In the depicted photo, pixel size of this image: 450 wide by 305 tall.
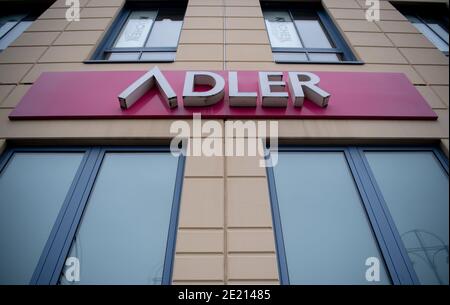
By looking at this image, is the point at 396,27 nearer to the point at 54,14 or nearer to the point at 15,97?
the point at 15,97

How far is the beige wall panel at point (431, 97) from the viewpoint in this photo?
381 centimetres

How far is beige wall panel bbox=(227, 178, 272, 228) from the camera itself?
9.21 feet

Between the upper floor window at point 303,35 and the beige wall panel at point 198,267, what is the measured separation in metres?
3.66

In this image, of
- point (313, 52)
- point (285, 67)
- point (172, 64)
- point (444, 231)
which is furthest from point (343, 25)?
point (444, 231)

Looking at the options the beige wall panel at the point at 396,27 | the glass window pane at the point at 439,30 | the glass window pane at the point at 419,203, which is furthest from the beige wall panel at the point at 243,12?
the glass window pane at the point at 439,30

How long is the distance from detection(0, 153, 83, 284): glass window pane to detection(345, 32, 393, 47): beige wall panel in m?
5.15

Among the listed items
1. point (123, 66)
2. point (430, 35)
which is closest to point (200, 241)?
point (123, 66)

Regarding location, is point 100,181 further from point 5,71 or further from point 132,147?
point 5,71

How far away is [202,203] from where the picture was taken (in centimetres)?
293

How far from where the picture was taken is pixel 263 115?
11.7 feet

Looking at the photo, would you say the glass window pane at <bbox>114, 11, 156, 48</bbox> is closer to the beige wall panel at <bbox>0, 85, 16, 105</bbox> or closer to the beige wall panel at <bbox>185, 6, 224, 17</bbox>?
the beige wall panel at <bbox>185, 6, 224, 17</bbox>

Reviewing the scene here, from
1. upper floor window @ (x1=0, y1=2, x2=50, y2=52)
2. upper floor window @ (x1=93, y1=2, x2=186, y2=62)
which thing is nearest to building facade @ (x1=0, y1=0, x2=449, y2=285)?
upper floor window @ (x1=93, y1=2, x2=186, y2=62)

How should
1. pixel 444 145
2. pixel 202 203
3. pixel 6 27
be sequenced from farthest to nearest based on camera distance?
pixel 6 27, pixel 444 145, pixel 202 203

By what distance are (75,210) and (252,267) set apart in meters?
2.15
